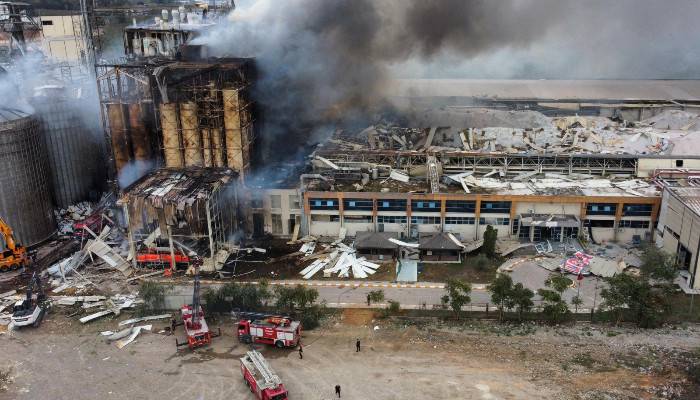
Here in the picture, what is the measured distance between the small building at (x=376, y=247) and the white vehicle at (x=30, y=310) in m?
17.3

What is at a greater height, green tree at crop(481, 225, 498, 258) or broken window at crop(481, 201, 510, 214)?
broken window at crop(481, 201, 510, 214)

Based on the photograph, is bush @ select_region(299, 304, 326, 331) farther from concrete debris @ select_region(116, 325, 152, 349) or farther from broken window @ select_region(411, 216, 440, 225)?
broken window @ select_region(411, 216, 440, 225)

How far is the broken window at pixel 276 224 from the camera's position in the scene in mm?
42344

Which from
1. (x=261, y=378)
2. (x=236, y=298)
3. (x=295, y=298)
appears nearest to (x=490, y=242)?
(x=295, y=298)

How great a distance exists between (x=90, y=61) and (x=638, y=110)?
46.8 metres

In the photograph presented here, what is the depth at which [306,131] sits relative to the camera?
2044 inches

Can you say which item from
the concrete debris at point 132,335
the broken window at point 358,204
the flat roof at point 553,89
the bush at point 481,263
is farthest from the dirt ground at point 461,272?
the flat roof at point 553,89

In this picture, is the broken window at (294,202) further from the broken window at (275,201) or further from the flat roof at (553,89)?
the flat roof at (553,89)

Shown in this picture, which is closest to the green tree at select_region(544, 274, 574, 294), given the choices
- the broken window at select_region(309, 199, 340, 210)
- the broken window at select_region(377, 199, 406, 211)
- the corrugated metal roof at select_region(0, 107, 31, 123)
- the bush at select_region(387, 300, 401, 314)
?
the bush at select_region(387, 300, 401, 314)

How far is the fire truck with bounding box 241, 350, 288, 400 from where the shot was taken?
24.5 m

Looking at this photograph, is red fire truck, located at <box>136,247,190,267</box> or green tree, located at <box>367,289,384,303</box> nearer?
green tree, located at <box>367,289,384,303</box>

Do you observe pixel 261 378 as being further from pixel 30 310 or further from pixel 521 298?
pixel 30 310

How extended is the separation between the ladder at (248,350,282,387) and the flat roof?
33646 mm

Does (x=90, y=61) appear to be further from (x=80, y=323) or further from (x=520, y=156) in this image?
(x=520, y=156)
